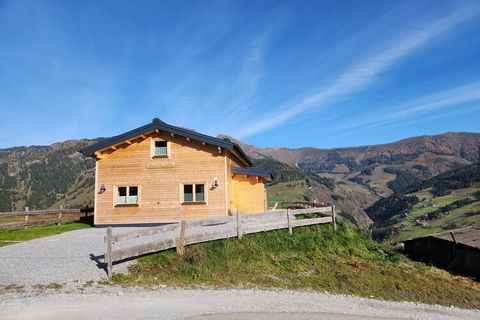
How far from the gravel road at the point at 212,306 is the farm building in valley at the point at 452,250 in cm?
579

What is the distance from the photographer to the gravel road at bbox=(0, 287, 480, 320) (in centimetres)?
937

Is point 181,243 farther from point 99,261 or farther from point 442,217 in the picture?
point 442,217

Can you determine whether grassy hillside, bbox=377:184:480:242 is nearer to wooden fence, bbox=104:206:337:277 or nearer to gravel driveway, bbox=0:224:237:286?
wooden fence, bbox=104:206:337:277

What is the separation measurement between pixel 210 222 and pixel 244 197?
546 inches

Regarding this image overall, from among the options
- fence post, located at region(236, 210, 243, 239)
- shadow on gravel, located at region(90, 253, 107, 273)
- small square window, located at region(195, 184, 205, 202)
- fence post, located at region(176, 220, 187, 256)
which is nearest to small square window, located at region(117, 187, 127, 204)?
small square window, located at region(195, 184, 205, 202)

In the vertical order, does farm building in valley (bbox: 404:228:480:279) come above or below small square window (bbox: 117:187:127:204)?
below

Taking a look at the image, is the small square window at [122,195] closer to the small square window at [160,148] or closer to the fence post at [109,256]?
the small square window at [160,148]

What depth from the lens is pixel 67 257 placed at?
15.2m

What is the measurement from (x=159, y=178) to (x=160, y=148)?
211 centimetres

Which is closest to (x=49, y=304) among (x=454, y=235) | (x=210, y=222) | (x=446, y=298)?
(x=210, y=222)

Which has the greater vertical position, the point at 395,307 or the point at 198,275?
the point at 198,275

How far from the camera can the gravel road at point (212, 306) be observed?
9.37 meters

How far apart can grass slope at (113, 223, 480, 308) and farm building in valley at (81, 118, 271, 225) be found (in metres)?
→ 7.57

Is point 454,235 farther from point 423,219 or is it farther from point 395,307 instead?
point 423,219
